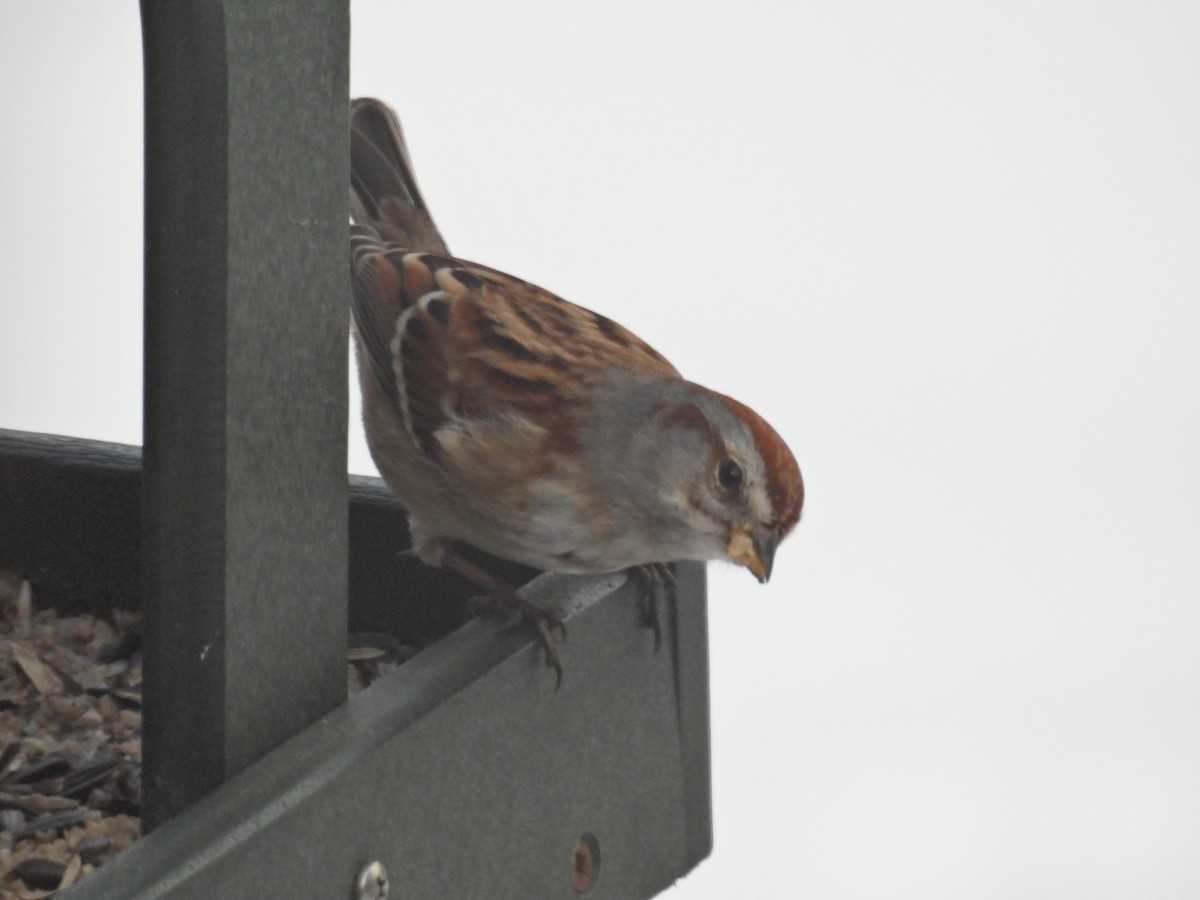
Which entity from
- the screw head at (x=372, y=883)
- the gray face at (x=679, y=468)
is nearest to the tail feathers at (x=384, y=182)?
the gray face at (x=679, y=468)

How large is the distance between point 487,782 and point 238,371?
0.38m

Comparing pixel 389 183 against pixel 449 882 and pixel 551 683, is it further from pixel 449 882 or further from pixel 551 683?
pixel 449 882

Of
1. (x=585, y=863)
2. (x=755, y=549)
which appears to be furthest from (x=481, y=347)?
(x=585, y=863)

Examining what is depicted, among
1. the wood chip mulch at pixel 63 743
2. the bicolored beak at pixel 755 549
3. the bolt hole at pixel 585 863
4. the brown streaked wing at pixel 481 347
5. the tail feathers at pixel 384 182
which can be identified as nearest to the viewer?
the wood chip mulch at pixel 63 743

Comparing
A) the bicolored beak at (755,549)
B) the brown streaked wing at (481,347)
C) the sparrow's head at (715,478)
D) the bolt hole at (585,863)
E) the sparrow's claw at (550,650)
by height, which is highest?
the brown streaked wing at (481,347)

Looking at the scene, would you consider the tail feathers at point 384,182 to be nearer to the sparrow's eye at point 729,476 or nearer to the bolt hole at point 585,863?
the sparrow's eye at point 729,476

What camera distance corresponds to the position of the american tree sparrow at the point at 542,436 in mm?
1718

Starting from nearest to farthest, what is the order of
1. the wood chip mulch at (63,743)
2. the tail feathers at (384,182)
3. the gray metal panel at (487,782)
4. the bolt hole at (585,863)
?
the gray metal panel at (487,782), the wood chip mulch at (63,743), the bolt hole at (585,863), the tail feathers at (384,182)

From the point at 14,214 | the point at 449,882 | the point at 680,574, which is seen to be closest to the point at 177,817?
the point at 449,882

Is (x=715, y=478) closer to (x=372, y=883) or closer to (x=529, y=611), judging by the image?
(x=529, y=611)

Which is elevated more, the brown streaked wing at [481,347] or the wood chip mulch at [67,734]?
the brown streaked wing at [481,347]

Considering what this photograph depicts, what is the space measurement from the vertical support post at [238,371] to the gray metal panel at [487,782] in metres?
0.06

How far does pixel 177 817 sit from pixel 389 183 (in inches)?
40.4

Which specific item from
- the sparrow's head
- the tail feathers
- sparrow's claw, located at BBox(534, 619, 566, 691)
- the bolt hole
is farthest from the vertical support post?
the tail feathers
